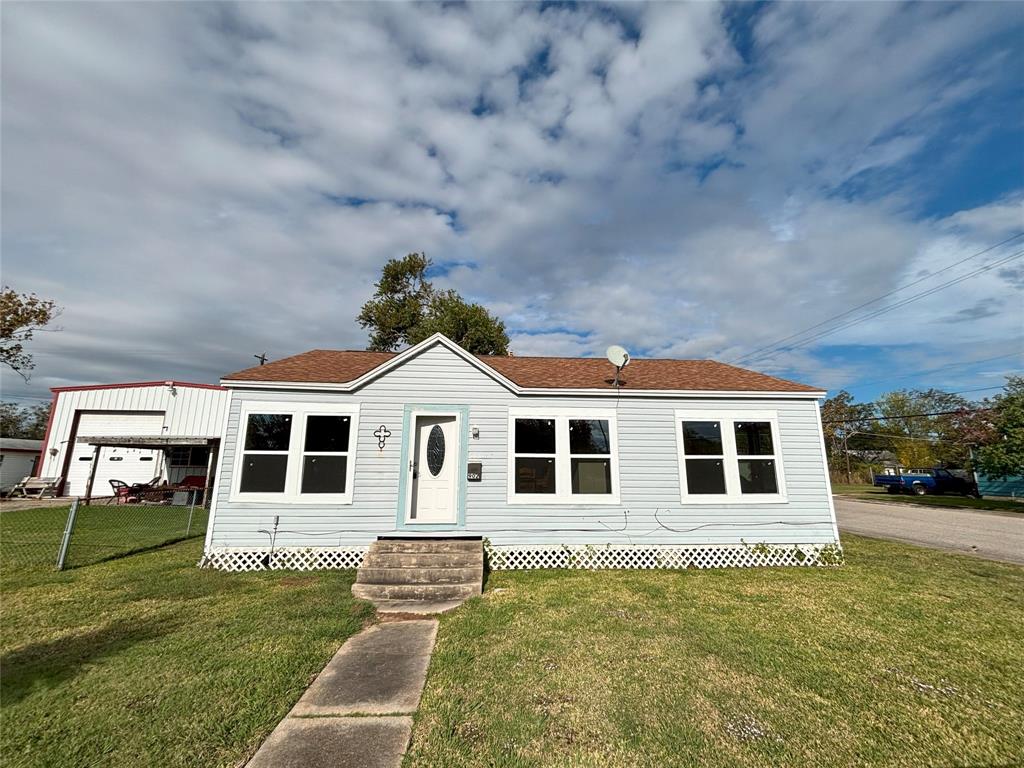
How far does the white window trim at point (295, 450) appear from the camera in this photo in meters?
8.06

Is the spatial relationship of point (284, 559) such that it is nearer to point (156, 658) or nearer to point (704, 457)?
point (156, 658)

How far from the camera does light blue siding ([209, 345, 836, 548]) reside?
317 inches

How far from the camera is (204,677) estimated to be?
3.96 metres

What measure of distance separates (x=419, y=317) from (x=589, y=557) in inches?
918

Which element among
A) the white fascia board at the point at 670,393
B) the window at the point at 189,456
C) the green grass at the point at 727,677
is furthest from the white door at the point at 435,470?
the window at the point at 189,456

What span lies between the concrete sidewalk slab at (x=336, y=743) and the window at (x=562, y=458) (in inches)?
208

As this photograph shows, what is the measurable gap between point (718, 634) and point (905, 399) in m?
68.0

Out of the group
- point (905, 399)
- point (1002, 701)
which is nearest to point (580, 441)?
point (1002, 701)

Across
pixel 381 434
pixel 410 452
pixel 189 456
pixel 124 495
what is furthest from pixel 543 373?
pixel 189 456

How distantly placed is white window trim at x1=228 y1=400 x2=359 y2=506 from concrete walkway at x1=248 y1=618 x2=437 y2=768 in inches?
144

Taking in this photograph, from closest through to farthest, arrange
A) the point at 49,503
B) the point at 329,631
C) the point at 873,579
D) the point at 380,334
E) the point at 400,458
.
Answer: the point at 329,631 < the point at 873,579 < the point at 400,458 < the point at 49,503 < the point at 380,334

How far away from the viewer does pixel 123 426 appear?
19984mm

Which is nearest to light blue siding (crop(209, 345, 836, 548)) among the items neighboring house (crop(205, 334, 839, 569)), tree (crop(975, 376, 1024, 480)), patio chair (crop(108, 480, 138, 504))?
neighboring house (crop(205, 334, 839, 569))

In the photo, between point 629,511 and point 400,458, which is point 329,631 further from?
point 629,511
